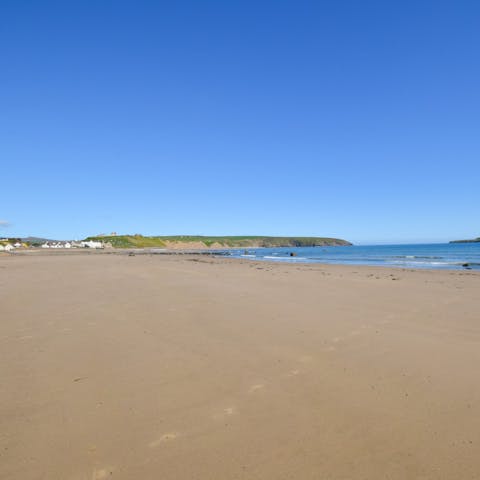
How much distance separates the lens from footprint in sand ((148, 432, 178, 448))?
341 centimetres

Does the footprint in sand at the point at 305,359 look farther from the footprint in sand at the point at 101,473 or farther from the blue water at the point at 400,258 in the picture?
the blue water at the point at 400,258

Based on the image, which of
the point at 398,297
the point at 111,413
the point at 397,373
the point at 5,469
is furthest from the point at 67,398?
the point at 398,297

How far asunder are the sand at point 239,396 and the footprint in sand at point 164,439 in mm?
17

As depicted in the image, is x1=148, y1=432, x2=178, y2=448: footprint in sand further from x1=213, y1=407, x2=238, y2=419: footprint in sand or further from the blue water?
the blue water

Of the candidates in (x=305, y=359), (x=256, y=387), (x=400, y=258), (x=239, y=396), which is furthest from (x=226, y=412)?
(x=400, y=258)

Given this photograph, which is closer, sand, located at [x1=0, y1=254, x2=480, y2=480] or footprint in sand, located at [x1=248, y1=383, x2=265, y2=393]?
sand, located at [x1=0, y1=254, x2=480, y2=480]

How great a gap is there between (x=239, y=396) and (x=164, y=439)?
1.21 meters

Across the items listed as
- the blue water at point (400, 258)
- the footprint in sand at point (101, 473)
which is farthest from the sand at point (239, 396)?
the blue water at point (400, 258)

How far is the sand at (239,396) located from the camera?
317cm

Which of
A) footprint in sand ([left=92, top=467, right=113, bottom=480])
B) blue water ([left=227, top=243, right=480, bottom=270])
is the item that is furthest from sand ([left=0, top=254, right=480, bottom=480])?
blue water ([left=227, top=243, right=480, bottom=270])

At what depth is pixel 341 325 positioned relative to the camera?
8.19 meters

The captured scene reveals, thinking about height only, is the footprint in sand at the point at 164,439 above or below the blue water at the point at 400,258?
below

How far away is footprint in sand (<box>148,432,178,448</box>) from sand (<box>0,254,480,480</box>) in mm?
17

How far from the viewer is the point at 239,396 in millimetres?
4488
